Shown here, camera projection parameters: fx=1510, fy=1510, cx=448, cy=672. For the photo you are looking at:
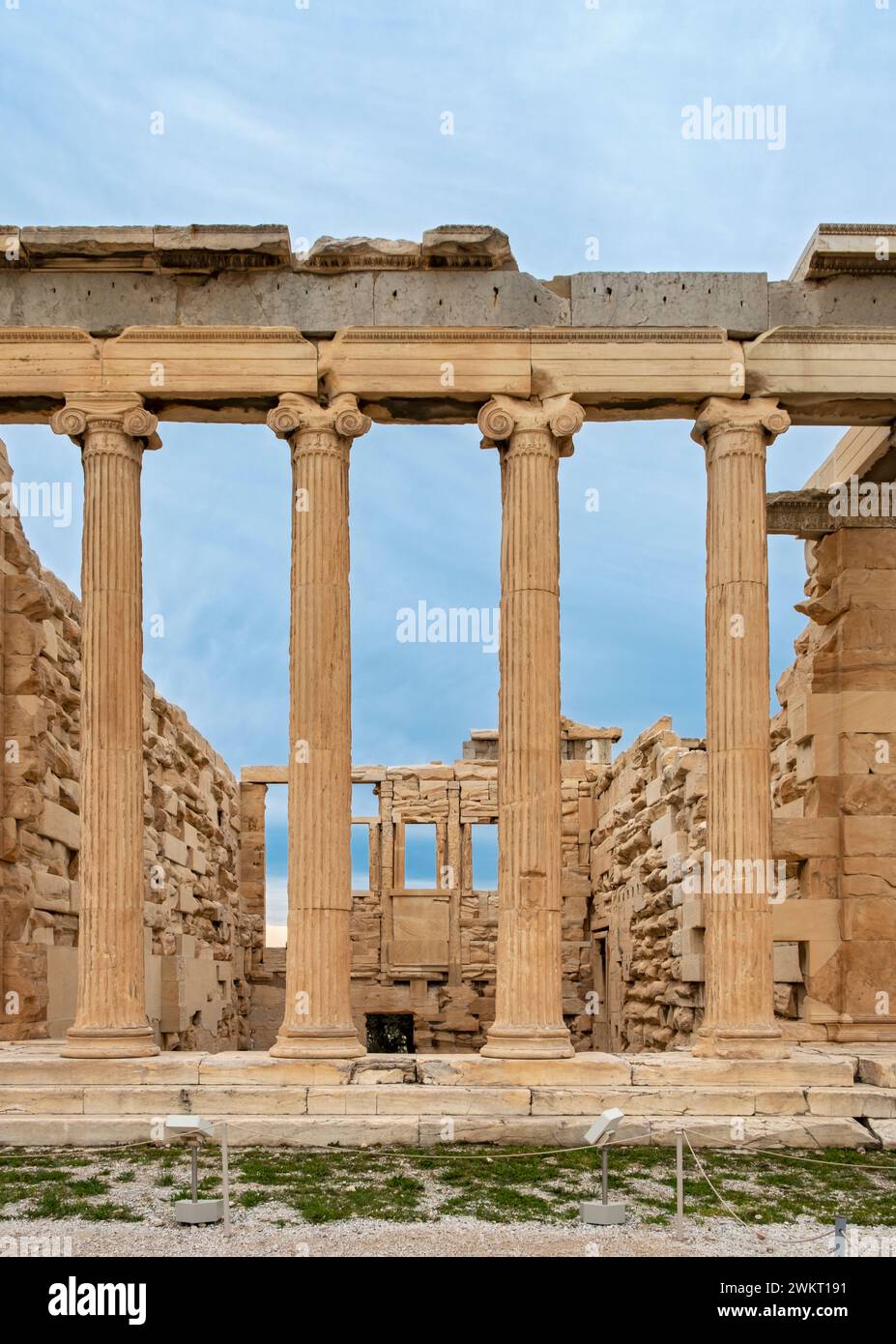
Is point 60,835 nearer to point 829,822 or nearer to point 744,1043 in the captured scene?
point 744,1043

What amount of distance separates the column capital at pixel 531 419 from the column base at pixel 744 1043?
738 centimetres

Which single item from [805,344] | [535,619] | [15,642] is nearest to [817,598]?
[805,344]

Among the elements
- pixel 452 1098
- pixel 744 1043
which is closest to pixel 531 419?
pixel 744 1043

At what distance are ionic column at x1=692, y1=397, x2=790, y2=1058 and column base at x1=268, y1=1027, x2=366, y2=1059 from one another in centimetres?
410

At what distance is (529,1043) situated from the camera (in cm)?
1738

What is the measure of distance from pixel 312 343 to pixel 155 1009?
1155 centimetres

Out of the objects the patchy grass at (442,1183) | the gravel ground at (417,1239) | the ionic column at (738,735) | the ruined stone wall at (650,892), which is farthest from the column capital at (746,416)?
the gravel ground at (417,1239)

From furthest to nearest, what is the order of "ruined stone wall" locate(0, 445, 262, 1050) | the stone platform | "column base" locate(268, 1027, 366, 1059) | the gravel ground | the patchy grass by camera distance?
"ruined stone wall" locate(0, 445, 262, 1050) < "column base" locate(268, 1027, 366, 1059) < the stone platform < the patchy grass < the gravel ground

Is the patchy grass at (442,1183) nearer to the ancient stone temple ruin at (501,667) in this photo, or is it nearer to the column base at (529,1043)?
the ancient stone temple ruin at (501,667)

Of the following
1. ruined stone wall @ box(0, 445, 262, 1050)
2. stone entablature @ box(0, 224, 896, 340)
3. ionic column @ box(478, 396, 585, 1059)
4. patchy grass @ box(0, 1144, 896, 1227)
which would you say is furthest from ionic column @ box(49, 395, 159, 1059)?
ionic column @ box(478, 396, 585, 1059)

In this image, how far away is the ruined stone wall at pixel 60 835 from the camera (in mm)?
20344

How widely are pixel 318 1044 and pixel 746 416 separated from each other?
9155 millimetres

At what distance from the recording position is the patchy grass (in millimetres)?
12078

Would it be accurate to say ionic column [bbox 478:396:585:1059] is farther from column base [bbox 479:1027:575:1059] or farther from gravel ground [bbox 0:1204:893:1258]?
gravel ground [bbox 0:1204:893:1258]
